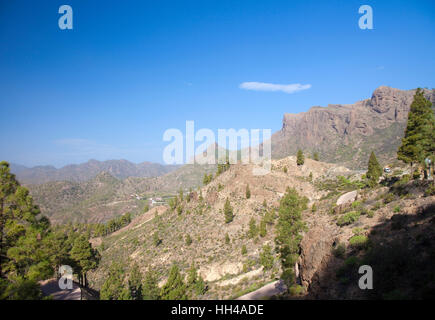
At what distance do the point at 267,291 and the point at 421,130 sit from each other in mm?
28974

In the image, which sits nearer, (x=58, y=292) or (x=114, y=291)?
(x=58, y=292)

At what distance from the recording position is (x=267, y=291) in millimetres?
27312

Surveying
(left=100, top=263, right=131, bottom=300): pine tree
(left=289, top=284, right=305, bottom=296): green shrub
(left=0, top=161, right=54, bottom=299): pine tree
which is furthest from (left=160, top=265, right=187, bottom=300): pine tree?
(left=0, top=161, right=54, bottom=299): pine tree

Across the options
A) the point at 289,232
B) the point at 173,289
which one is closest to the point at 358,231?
the point at 289,232

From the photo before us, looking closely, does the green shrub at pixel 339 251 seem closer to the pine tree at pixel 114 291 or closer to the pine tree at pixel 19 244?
the pine tree at pixel 19 244

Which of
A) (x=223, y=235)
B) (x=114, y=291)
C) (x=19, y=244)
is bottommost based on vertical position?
(x=223, y=235)

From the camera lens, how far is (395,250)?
43.4 feet

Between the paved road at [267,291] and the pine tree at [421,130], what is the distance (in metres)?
24.3

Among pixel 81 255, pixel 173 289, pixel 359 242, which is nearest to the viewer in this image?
pixel 359 242

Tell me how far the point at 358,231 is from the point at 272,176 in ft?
204

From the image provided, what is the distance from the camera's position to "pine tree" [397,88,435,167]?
92.3 feet

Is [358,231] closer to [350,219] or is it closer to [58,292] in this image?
[350,219]
